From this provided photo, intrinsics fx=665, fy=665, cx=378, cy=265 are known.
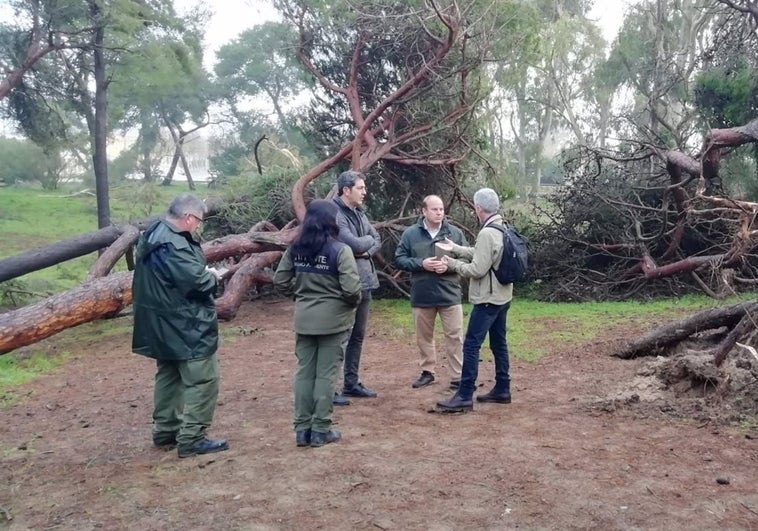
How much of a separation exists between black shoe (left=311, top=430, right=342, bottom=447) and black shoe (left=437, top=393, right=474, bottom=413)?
1008 millimetres

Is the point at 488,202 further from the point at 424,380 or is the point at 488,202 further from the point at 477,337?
the point at 424,380

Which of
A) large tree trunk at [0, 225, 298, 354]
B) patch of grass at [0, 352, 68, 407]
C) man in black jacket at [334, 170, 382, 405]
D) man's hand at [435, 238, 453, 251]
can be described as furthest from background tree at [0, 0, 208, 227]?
man's hand at [435, 238, 453, 251]

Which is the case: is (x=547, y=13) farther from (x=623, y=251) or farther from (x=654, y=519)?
(x=654, y=519)

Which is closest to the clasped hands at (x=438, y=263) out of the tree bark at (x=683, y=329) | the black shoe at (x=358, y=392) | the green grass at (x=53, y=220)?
the black shoe at (x=358, y=392)

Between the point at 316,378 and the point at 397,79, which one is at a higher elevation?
the point at 397,79

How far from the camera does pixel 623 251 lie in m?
11.7

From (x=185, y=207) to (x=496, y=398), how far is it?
9.68ft

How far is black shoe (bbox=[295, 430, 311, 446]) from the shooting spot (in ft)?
14.9

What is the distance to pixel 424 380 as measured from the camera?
20.5 feet

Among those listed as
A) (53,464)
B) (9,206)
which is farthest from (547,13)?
(53,464)

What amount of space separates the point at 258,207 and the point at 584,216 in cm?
601

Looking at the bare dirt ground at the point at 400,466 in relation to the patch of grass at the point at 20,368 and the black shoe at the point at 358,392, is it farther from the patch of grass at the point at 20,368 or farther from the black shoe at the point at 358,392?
the patch of grass at the point at 20,368

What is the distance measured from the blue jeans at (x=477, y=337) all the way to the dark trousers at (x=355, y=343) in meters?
0.98

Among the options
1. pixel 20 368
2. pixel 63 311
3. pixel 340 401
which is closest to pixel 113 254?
pixel 20 368
